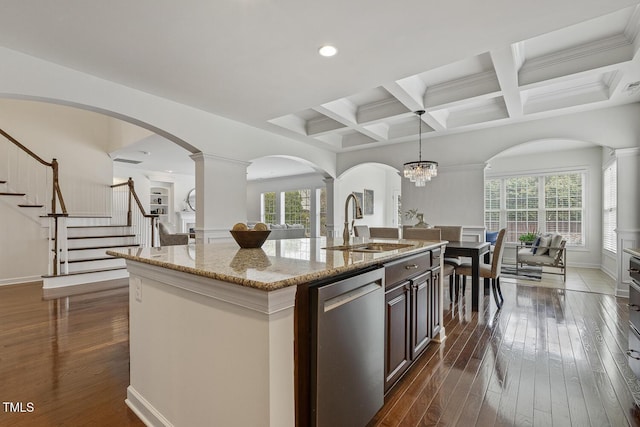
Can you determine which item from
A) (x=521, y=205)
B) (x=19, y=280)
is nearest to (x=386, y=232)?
(x=521, y=205)

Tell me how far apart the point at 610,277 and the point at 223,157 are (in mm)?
6813

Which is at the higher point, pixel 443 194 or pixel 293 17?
pixel 293 17

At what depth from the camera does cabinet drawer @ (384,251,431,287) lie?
5.87ft

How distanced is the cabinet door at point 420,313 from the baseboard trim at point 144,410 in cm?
152

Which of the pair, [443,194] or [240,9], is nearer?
[240,9]

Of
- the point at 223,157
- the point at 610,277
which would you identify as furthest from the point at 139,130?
the point at 610,277

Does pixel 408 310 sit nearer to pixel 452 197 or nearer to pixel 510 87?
pixel 510 87

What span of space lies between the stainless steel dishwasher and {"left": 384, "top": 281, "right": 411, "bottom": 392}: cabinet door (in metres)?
0.13

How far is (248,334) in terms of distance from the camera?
112 centimetres

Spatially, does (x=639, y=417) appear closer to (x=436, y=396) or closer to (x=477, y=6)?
(x=436, y=396)

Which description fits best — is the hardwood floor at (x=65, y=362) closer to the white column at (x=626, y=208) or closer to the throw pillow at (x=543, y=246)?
the white column at (x=626, y=208)

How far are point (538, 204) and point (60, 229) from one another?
938cm

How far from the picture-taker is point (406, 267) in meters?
1.99

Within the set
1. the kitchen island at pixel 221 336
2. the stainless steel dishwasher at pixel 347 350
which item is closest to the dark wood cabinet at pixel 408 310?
the stainless steel dishwasher at pixel 347 350
